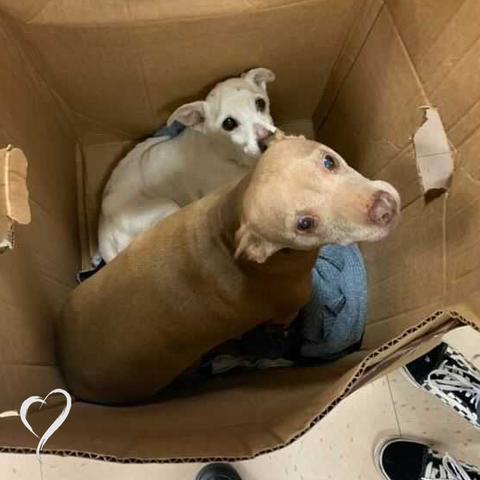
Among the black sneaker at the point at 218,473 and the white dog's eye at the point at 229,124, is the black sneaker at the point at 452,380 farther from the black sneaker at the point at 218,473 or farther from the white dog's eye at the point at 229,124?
the white dog's eye at the point at 229,124

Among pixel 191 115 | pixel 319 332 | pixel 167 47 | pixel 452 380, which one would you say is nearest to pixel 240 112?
pixel 191 115

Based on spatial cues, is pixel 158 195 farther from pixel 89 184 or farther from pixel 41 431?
pixel 41 431

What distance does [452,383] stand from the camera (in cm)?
198

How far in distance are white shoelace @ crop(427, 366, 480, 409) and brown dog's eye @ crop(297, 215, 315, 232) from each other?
3.30 feet

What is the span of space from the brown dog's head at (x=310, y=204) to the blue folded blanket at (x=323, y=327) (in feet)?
1.84

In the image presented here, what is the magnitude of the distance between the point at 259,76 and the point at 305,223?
0.68 metres

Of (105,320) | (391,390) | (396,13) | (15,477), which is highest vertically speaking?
(396,13)

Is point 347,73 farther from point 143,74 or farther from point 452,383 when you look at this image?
point 452,383

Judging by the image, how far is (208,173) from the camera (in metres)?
1.92

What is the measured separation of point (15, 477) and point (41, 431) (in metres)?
1.13

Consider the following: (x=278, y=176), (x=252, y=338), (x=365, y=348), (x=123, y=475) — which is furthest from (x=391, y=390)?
(x=278, y=176)

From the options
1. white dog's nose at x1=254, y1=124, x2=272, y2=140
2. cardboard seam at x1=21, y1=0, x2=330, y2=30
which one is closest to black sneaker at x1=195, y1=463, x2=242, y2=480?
white dog's nose at x1=254, y1=124, x2=272, y2=140

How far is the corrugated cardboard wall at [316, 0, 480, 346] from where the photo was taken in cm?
123

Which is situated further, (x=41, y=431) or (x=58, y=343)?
(x=58, y=343)
